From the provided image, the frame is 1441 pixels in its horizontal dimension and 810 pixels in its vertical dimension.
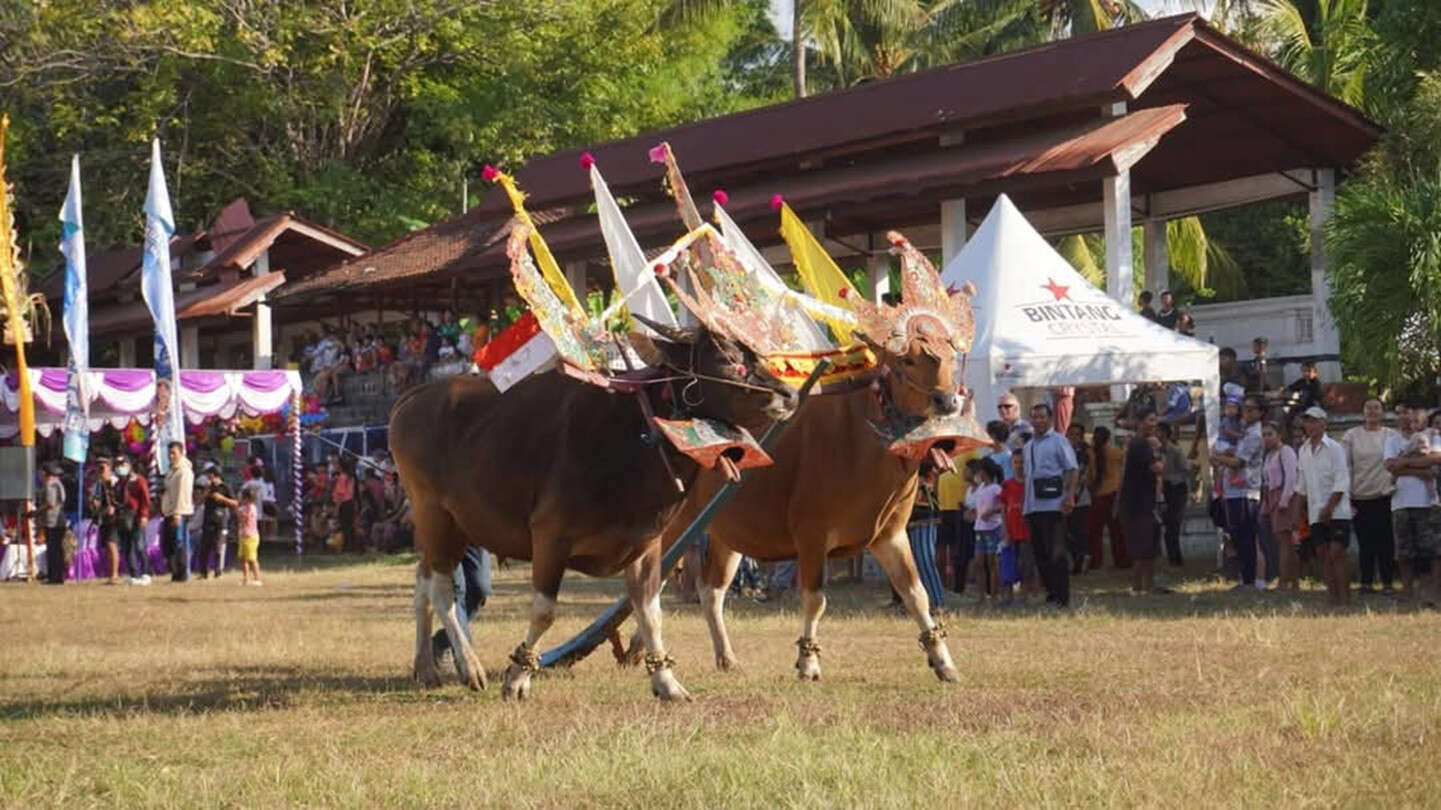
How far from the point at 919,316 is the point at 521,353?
8.22 ft

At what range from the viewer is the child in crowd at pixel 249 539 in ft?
94.8

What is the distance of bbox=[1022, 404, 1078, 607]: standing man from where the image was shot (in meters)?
19.2

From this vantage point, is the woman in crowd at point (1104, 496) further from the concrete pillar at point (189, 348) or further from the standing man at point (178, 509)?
the concrete pillar at point (189, 348)

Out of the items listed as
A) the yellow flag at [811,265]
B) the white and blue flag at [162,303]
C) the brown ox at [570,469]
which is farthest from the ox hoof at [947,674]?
the white and blue flag at [162,303]

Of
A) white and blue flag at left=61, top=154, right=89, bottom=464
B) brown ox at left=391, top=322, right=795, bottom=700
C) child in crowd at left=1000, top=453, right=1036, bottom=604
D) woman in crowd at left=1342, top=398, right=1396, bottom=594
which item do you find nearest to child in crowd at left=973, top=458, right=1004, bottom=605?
child in crowd at left=1000, top=453, right=1036, bottom=604

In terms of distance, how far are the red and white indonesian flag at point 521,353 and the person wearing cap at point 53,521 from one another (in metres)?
20.5

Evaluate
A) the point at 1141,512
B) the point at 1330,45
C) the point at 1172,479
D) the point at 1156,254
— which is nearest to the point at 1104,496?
the point at 1172,479

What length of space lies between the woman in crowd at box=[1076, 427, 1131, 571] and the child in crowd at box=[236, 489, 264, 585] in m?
12.9

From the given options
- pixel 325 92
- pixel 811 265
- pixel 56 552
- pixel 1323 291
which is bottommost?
pixel 56 552

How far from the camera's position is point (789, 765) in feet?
26.7

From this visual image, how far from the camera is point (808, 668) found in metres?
12.3

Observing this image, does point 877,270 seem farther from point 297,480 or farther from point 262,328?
point 262,328

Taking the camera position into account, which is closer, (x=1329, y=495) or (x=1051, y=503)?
(x=1329, y=495)

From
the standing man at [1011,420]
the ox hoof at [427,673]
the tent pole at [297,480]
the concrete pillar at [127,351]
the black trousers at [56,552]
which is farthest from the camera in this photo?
the concrete pillar at [127,351]
